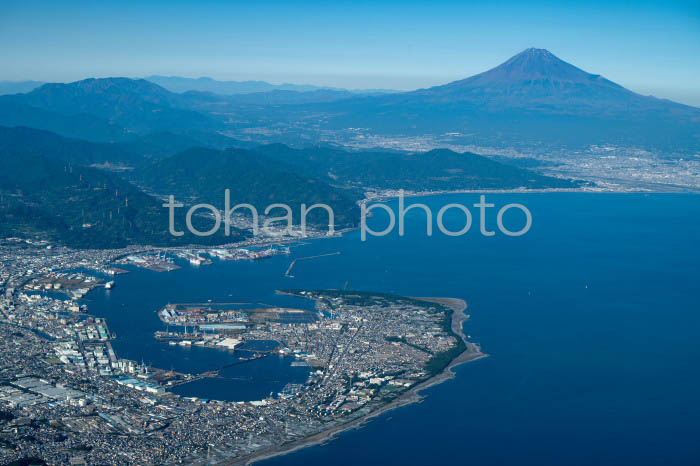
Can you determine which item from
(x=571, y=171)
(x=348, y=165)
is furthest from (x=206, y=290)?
(x=571, y=171)

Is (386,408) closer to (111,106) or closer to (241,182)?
(241,182)

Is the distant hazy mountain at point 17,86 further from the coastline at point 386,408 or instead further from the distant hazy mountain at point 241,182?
the coastline at point 386,408

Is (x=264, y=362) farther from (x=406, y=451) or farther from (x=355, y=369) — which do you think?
(x=406, y=451)

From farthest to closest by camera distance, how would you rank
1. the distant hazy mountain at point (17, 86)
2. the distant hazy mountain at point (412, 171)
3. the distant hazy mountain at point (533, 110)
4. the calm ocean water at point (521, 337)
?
the distant hazy mountain at point (17, 86), the distant hazy mountain at point (533, 110), the distant hazy mountain at point (412, 171), the calm ocean water at point (521, 337)

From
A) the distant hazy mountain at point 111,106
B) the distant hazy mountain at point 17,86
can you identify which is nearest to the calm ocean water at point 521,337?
the distant hazy mountain at point 111,106

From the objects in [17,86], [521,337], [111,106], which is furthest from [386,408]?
[17,86]
